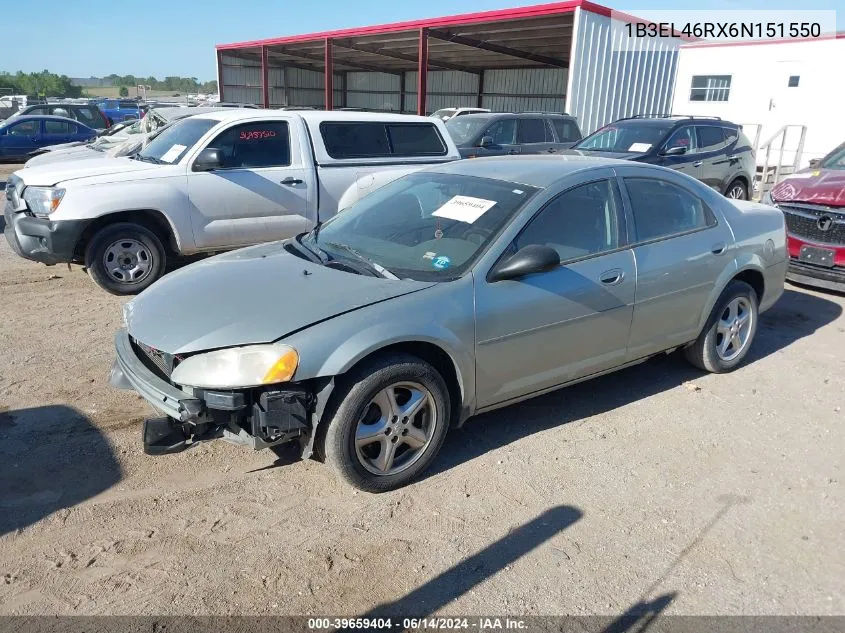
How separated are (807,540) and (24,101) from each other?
148 ft

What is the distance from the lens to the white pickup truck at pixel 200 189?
20.4 feet

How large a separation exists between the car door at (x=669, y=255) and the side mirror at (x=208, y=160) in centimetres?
403

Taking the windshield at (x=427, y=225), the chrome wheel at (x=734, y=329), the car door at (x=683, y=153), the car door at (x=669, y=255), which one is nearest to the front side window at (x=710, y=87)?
the car door at (x=683, y=153)

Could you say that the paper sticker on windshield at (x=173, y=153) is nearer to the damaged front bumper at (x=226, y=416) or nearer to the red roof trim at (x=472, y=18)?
the damaged front bumper at (x=226, y=416)

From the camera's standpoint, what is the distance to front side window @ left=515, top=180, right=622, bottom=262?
383 centimetres

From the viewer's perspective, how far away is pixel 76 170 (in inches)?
254

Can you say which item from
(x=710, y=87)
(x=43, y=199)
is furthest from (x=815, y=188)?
(x=710, y=87)

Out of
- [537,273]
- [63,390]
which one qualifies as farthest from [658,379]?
[63,390]

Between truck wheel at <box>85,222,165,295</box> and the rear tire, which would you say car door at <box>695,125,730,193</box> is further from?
truck wheel at <box>85,222,165,295</box>

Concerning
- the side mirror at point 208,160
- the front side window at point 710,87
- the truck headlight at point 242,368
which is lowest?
the truck headlight at point 242,368

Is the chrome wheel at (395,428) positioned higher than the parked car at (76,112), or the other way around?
the parked car at (76,112)

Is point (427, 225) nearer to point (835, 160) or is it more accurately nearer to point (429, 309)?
point (429, 309)

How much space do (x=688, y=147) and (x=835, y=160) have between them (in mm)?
2457

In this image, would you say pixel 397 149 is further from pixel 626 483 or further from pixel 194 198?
pixel 626 483
